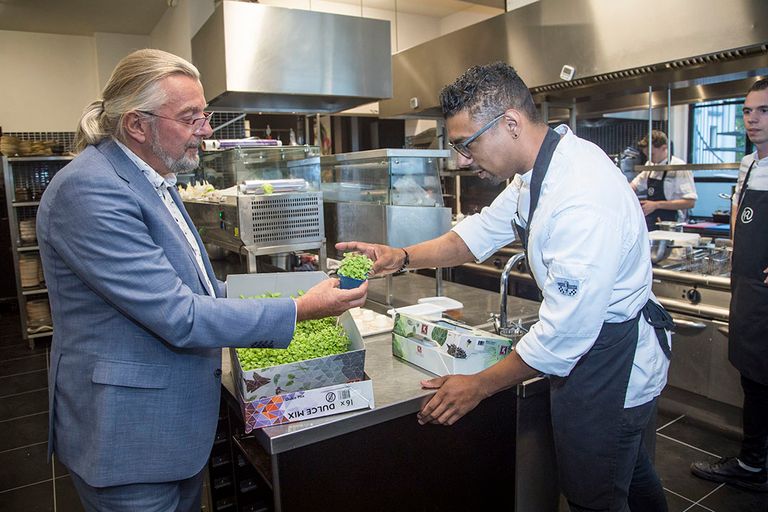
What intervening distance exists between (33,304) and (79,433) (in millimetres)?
5570

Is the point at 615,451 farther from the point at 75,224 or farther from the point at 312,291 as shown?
the point at 75,224

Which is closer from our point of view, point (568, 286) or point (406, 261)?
point (568, 286)

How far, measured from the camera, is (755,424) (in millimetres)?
2746

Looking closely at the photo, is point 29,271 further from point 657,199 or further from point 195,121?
point 657,199

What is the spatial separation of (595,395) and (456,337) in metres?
0.42

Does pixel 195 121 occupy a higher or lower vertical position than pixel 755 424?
higher

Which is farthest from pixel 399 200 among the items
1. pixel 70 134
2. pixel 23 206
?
pixel 70 134

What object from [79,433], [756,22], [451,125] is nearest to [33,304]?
[79,433]

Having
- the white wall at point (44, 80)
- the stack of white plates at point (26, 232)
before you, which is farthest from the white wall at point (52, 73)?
the stack of white plates at point (26, 232)

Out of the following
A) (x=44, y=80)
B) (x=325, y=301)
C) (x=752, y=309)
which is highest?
(x=44, y=80)

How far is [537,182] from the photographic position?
1.55m

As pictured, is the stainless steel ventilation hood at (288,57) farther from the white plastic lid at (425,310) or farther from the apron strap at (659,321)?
the apron strap at (659,321)

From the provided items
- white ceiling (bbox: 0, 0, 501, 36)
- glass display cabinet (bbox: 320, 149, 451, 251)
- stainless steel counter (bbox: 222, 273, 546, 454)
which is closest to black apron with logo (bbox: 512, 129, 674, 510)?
stainless steel counter (bbox: 222, 273, 546, 454)

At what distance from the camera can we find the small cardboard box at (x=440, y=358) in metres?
1.71
